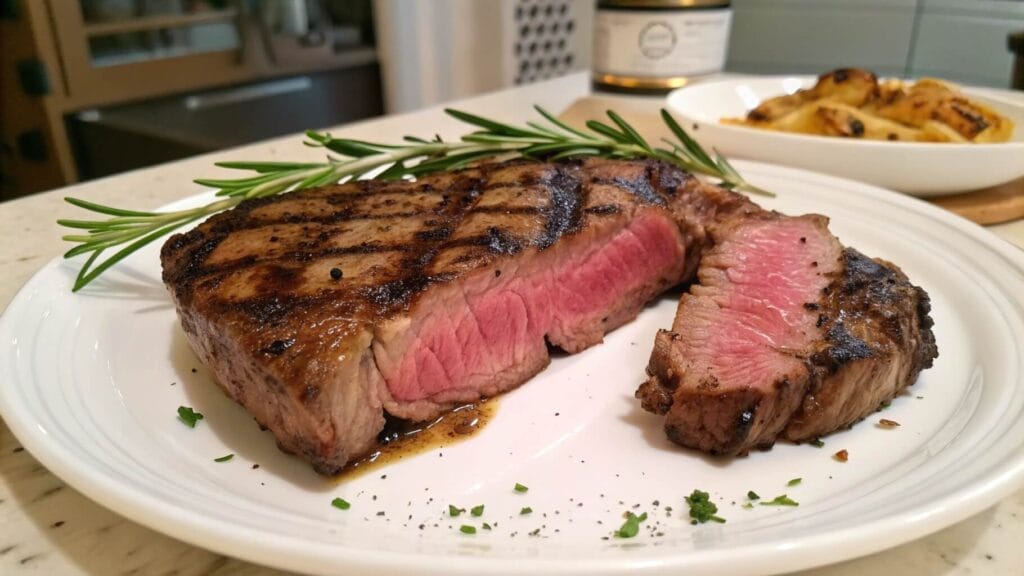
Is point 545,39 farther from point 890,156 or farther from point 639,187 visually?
point 639,187

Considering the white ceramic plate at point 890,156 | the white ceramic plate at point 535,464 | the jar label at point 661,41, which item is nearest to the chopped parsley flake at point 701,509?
the white ceramic plate at point 535,464

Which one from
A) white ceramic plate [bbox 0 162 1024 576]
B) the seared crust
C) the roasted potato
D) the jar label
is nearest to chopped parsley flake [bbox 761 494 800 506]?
white ceramic plate [bbox 0 162 1024 576]

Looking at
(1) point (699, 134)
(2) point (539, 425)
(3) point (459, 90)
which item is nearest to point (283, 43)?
(3) point (459, 90)

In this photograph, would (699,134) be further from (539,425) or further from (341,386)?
(341,386)

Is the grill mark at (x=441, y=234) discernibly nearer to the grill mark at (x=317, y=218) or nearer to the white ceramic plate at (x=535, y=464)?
the grill mark at (x=317, y=218)

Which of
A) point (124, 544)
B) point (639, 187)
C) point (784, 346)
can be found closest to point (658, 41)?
point (639, 187)
